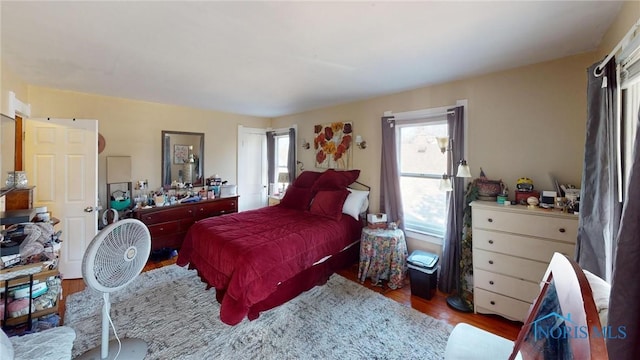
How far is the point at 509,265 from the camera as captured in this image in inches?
83.2

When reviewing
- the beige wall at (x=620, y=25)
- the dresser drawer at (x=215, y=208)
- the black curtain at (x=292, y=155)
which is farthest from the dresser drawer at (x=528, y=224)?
the dresser drawer at (x=215, y=208)

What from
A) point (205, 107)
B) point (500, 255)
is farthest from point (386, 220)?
point (205, 107)

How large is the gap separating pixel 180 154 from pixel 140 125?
0.67m

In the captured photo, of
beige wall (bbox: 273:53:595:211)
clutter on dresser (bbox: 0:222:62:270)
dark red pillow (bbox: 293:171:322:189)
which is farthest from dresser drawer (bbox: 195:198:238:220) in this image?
beige wall (bbox: 273:53:595:211)

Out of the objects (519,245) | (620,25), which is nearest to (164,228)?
(519,245)

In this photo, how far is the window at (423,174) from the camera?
294cm

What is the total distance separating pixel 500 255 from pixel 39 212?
4465 mm

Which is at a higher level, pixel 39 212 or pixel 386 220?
pixel 39 212

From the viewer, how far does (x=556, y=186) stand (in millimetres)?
2172

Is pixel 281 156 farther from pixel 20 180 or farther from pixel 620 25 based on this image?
pixel 620 25

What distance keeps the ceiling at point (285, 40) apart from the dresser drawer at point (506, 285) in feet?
6.22

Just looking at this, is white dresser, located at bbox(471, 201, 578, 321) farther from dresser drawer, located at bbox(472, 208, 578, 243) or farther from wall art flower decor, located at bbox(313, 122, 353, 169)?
wall art flower decor, located at bbox(313, 122, 353, 169)

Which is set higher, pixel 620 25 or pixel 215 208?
pixel 620 25

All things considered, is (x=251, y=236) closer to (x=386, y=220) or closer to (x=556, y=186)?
(x=386, y=220)
